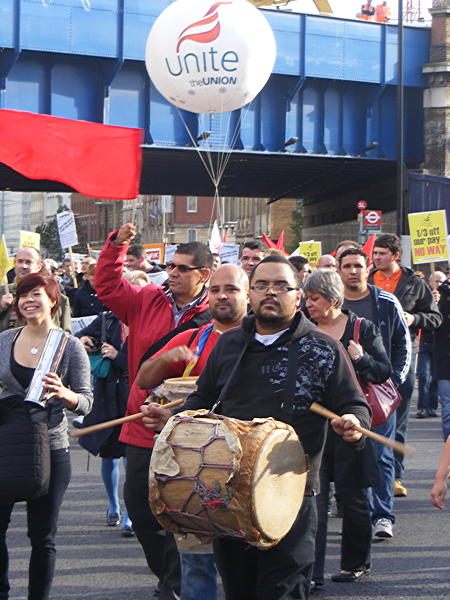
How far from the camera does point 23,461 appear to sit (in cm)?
519

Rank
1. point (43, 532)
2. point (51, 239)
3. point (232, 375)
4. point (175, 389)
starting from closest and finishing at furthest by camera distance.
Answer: point (232, 375), point (175, 389), point (43, 532), point (51, 239)

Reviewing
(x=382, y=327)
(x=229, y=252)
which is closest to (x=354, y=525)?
(x=382, y=327)

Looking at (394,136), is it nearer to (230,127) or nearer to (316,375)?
(230,127)

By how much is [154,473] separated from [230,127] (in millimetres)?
25105

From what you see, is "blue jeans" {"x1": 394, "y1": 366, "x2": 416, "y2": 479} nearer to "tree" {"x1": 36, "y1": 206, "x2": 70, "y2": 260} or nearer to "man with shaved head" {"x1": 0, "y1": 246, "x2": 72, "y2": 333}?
"man with shaved head" {"x1": 0, "y1": 246, "x2": 72, "y2": 333}

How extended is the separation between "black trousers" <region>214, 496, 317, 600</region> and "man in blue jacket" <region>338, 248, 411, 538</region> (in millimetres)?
3230

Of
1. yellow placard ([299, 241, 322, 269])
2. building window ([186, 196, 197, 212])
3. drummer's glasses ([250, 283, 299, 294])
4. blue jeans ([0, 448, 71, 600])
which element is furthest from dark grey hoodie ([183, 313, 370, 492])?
building window ([186, 196, 197, 212])

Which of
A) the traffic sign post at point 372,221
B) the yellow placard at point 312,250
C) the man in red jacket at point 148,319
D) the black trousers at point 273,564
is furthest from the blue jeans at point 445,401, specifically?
the traffic sign post at point 372,221

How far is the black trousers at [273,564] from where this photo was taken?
13.8 ft

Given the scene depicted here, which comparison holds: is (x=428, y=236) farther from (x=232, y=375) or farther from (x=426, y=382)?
(x=232, y=375)

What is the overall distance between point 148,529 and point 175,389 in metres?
0.99

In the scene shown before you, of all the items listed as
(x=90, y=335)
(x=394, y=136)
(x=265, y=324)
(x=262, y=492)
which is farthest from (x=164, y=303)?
(x=394, y=136)

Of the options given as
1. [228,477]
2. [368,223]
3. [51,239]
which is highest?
[51,239]

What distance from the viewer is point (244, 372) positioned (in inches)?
172
